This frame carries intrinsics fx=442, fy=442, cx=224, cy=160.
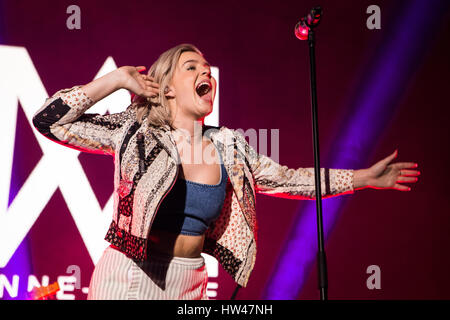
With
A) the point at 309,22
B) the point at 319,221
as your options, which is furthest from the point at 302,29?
the point at 319,221

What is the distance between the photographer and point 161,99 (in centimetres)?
180

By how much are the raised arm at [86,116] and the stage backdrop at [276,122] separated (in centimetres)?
73

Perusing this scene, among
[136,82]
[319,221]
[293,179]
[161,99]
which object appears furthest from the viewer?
[293,179]

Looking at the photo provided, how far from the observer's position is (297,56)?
8.67ft

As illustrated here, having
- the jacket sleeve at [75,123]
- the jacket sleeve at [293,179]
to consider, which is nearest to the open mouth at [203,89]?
the jacket sleeve at [293,179]

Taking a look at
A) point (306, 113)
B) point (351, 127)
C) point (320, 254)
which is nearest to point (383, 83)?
point (351, 127)

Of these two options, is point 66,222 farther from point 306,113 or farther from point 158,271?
point 306,113

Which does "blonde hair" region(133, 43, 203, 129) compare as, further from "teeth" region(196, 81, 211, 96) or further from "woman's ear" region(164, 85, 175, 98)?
"teeth" region(196, 81, 211, 96)

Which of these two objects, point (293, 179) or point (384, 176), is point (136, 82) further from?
point (384, 176)

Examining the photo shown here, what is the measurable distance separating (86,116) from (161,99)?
1.00 feet

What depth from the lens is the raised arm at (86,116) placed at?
1580mm

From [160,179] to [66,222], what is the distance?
1.01 meters

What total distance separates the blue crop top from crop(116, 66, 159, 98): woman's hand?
1.18 ft

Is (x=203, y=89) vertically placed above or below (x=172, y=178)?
above
